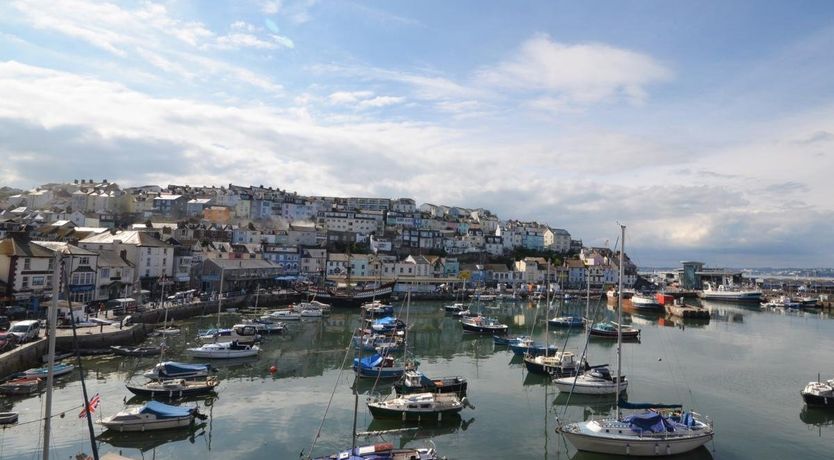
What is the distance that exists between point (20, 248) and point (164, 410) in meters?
28.4

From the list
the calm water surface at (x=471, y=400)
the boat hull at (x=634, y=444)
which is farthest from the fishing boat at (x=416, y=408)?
the boat hull at (x=634, y=444)

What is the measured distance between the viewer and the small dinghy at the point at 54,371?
26656 mm

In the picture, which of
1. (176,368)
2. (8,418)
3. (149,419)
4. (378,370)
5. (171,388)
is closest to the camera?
(8,418)

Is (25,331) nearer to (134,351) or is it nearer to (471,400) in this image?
(134,351)

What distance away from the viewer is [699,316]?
68.9 meters

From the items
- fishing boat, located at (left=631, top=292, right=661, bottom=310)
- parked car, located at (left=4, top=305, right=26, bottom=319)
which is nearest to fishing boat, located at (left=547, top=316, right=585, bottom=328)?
fishing boat, located at (left=631, top=292, right=661, bottom=310)

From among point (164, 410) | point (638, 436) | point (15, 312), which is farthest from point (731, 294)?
point (15, 312)

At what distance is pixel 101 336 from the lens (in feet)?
119

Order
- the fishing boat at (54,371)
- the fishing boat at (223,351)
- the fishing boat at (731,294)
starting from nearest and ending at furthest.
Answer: the fishing boat at (54,371), the fishing boat at (223,351), the fishing boat at (731,294)

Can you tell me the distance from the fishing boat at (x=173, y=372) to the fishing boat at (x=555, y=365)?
19.6 metres

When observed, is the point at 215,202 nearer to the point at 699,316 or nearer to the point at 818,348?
the point at 699,316

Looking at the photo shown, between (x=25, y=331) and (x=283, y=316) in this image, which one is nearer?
(x=25, y=331)

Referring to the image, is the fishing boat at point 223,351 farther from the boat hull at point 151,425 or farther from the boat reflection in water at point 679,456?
the boat reflection in water at point 679,456

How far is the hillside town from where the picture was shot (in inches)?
2052
